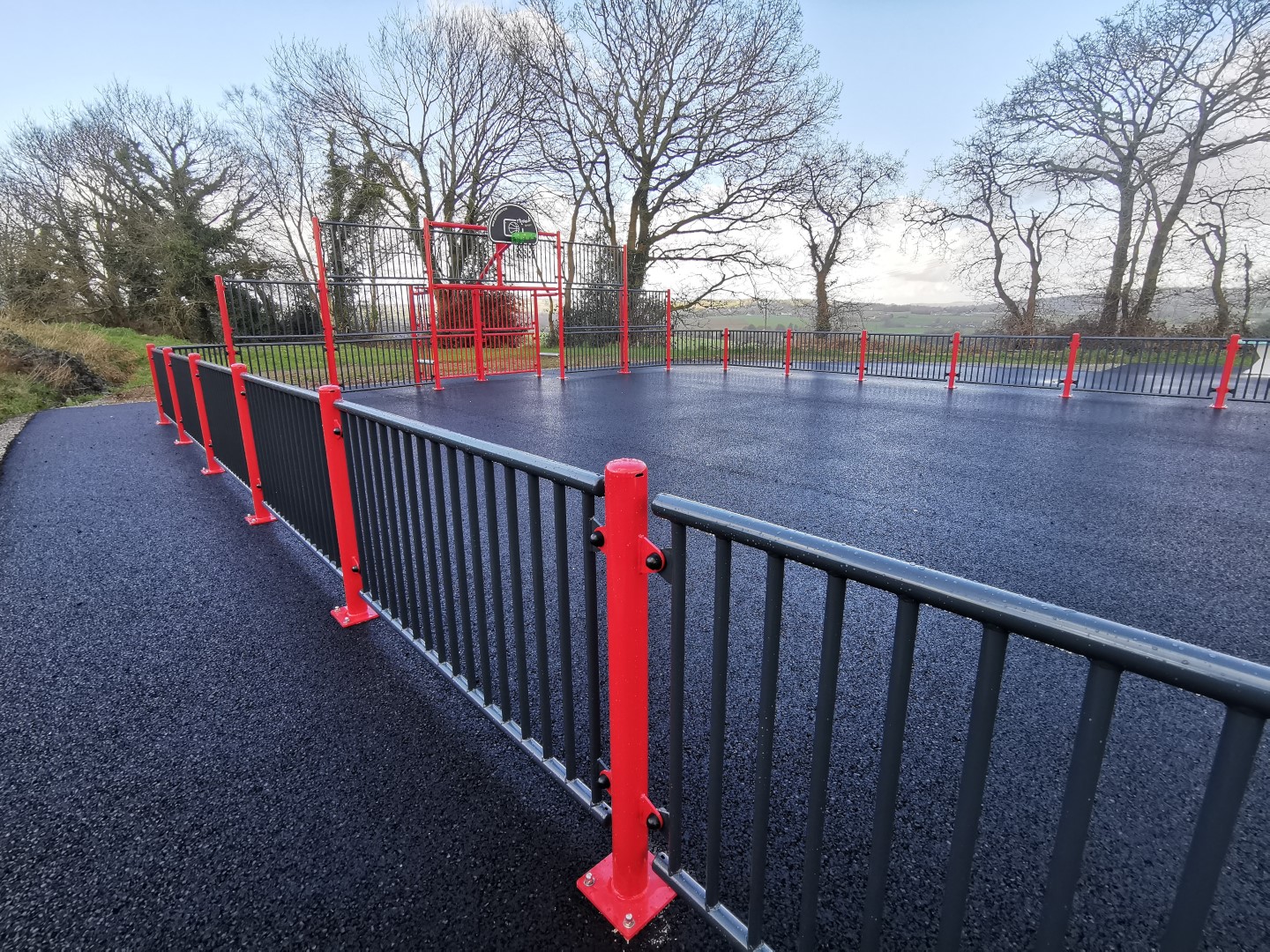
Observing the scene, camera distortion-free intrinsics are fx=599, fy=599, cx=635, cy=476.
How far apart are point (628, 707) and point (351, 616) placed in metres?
2.20

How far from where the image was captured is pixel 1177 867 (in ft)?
5.56

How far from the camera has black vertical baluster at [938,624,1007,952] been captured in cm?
92

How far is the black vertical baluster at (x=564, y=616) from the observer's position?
1672mm

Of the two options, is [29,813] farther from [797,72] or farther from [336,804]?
[797,72]

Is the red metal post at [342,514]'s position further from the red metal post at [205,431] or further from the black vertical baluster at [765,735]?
the red metal post at [205,431]

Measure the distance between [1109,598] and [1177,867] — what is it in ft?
6.44

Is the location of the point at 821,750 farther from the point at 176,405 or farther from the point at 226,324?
the point at 226,324

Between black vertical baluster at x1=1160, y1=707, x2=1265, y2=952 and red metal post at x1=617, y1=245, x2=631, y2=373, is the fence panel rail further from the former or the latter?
red metal post at x1=617, y1=245, x2=631, y2=373

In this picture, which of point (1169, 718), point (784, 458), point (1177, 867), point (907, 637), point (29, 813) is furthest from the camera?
point (784, 458)

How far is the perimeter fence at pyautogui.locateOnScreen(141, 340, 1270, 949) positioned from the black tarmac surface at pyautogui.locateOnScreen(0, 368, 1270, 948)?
0.09 ft

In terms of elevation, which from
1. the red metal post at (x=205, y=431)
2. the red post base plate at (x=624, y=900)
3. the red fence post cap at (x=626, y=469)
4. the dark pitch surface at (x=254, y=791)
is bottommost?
the dark pitch surface at (x=254, y=791)

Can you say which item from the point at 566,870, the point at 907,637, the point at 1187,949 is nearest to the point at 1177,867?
the point at 1187,949

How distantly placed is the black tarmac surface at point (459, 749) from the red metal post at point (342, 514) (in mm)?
106

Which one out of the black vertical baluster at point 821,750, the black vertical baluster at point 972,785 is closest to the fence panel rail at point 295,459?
the black vertical baluster at point 821,750
